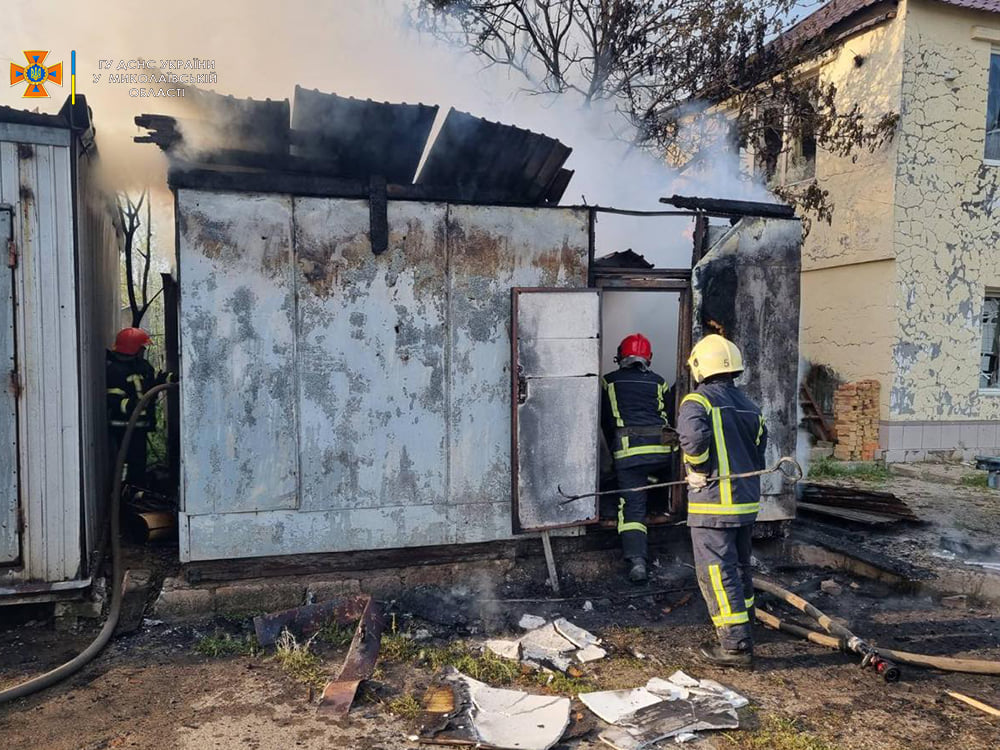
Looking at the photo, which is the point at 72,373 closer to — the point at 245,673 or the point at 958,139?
the point at 245,673

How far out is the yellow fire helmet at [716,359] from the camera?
4.54m

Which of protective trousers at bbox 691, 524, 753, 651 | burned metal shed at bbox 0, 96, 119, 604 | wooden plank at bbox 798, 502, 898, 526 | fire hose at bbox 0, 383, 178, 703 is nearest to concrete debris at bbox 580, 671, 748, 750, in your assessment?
protective trousers at bbox 691, 524, 753, 651

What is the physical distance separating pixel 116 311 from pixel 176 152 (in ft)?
13.4

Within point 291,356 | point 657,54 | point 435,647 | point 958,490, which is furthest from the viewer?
point 657,54

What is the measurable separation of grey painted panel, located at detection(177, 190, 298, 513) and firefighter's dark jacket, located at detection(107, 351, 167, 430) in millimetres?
1784

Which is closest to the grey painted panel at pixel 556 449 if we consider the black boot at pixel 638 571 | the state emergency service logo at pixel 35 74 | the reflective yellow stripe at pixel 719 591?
the black boot at pixel 638 571

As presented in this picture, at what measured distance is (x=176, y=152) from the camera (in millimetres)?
4625

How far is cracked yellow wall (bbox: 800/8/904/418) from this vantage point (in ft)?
35.1

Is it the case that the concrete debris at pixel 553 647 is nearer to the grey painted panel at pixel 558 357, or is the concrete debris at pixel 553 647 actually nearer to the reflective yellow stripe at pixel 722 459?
the reflective yellow stripe at pixel 722 459

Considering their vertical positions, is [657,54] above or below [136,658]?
above

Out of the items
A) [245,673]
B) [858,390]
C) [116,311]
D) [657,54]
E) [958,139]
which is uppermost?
[657,54]

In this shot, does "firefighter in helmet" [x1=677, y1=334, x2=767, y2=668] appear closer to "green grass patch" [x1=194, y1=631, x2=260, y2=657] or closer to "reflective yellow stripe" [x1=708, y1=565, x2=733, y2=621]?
"reflective yellow stripe" [x1=708, y1=565, x2=733, y2=621]

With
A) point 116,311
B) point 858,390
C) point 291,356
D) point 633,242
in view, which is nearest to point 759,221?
point 633,242

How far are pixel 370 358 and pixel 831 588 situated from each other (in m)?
4.04
